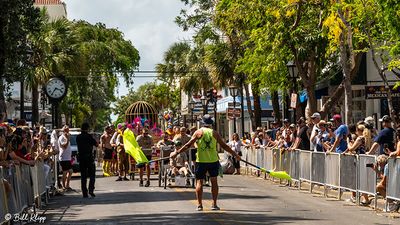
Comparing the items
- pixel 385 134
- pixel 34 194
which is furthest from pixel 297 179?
pixel 34 194

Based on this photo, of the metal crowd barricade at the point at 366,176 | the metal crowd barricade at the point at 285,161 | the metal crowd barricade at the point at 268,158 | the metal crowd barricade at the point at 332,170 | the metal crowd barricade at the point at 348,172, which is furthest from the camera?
the metal crowd barricade at the point at 268,158

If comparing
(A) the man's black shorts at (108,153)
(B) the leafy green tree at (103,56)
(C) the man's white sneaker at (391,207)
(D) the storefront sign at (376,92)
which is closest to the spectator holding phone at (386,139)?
(C) the man's white sneaker at (391,207)

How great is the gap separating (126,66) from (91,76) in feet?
13.5

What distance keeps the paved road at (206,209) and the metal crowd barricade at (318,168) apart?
455 millimetres

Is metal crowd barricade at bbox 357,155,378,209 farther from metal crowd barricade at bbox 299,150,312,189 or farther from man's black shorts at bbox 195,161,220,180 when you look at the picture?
metal crowd barricade at bbox 299,150,312,189

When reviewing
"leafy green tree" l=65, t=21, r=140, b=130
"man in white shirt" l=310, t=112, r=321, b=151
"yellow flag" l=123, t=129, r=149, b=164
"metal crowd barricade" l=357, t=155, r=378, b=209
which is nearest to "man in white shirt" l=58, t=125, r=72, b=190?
"yellow flag" l=123, t=129, r=149, b=164

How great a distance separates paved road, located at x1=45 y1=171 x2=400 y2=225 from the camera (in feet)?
55.4

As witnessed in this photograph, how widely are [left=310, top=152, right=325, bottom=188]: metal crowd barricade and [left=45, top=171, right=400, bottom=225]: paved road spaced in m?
0.46

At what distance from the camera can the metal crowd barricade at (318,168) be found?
24391 millimetres

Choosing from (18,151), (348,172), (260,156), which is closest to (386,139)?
(348,172)

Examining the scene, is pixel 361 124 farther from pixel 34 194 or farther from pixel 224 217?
pixel 34 194

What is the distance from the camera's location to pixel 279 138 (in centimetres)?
3319

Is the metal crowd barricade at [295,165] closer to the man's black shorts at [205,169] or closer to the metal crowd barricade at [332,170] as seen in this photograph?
the metal crowd barricade at [332,170]

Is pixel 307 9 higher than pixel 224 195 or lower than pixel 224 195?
higher
